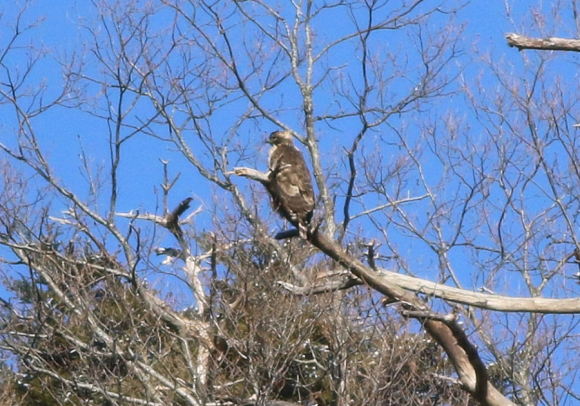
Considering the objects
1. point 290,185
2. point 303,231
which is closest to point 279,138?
point 290,185

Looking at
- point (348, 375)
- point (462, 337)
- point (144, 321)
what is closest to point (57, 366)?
point (144, 321)

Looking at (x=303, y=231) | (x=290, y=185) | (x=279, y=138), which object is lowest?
(x=303, y=231)

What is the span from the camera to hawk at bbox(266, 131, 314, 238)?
962 cm

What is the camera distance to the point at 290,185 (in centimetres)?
1022

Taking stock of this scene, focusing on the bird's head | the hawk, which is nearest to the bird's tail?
the hawk

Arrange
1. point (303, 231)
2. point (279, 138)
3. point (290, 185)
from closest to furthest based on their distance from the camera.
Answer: point (303, 231) < point (290, 185) < point (279, 138)

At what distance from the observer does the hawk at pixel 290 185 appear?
9.62 metres

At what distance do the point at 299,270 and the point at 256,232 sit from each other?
0.73m

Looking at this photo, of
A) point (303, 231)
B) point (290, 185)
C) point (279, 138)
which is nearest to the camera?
point (303, 231)

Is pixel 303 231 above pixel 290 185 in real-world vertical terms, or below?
below

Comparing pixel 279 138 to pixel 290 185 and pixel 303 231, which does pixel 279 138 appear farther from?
pixel 303 231

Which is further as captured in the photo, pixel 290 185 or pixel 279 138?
pixel 279 138

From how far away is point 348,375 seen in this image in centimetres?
1177

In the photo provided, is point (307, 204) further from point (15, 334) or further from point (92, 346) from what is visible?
point (15, 334)
